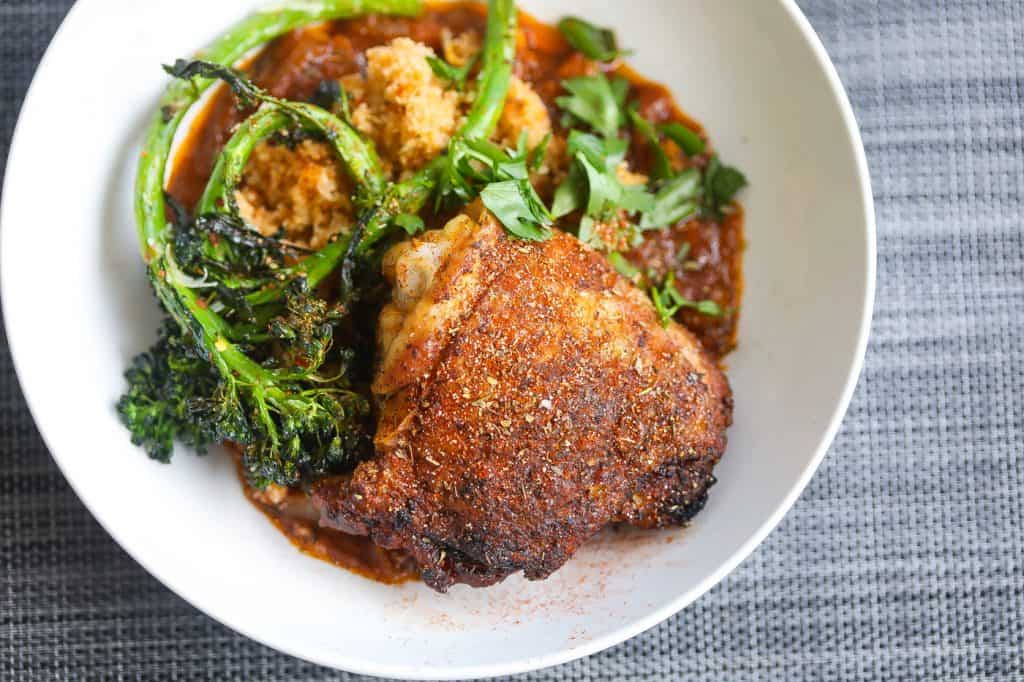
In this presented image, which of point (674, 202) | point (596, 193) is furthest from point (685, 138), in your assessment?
point (596, 193)

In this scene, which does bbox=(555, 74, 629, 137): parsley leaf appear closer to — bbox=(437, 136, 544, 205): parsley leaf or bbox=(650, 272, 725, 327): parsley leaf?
bbox=(437, 136, 544, 205): parsley leaf

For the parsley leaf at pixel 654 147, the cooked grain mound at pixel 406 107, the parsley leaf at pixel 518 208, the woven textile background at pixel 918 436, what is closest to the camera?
the parsley leaf at pixel 518 208

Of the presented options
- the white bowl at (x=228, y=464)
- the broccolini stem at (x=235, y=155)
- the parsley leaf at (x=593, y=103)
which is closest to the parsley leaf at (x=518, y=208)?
the parsley leaf at (x=593, y=103)

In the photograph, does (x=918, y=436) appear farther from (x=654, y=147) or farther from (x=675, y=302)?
Answer: (x=654, y=147)

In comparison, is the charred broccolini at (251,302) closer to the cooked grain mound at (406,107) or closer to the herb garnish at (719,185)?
the cooked grain mound at (406,107)

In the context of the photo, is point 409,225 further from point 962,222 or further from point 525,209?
point 962,222

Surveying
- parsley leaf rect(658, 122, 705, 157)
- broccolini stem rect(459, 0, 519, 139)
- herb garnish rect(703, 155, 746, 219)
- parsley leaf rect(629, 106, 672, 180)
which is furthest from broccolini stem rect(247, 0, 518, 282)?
herb garnish rect(703, 155, 746, 219)
